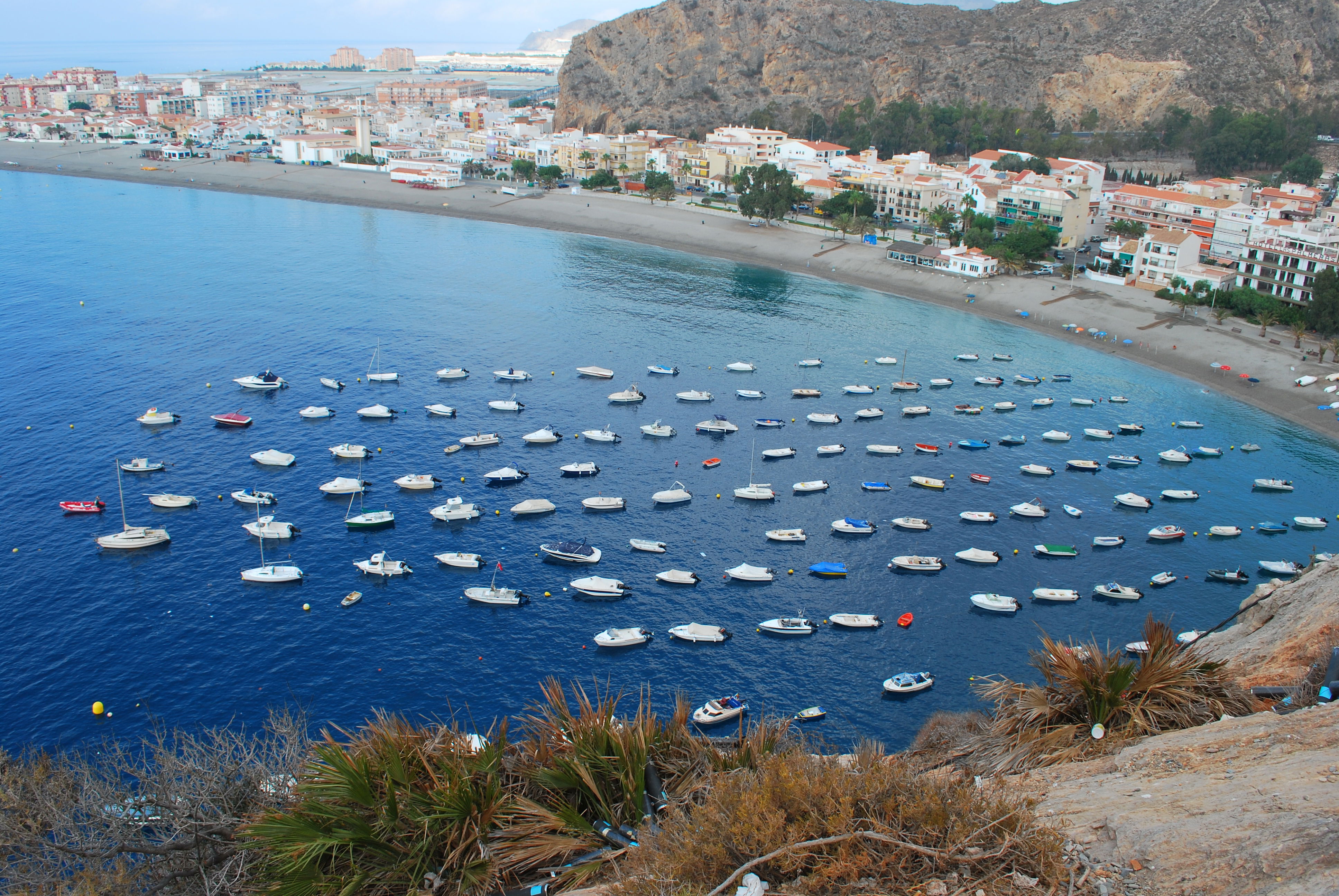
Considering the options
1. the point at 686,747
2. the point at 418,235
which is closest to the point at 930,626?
the point at 686,747

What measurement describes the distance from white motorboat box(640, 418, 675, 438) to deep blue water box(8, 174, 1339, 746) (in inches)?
17.4

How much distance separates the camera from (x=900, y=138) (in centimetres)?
13225

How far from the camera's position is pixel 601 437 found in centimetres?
5031

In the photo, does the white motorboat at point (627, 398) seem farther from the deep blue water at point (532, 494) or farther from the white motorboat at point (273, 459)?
the white motorboat at point (273, 459)

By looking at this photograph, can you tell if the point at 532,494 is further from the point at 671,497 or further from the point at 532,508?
the point at 671,497

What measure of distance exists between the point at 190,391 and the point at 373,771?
51.1 metres

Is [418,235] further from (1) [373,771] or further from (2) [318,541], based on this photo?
(1) [373,771]

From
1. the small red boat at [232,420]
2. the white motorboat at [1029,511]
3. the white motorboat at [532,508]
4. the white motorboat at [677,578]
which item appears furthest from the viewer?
the small red boat at [232,420]

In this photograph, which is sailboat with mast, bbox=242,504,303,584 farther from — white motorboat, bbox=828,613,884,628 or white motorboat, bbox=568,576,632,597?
white motorboat, bbox=828,613,884,628

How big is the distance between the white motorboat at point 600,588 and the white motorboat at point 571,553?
169cm

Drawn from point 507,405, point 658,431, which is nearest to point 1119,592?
point 658,431

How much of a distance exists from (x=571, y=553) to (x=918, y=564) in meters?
14.8

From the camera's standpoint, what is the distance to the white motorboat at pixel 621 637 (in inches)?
1299

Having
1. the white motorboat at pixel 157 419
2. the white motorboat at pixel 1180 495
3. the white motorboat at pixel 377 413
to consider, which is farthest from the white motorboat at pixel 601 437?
the white motorboat at pixel 1180 495
